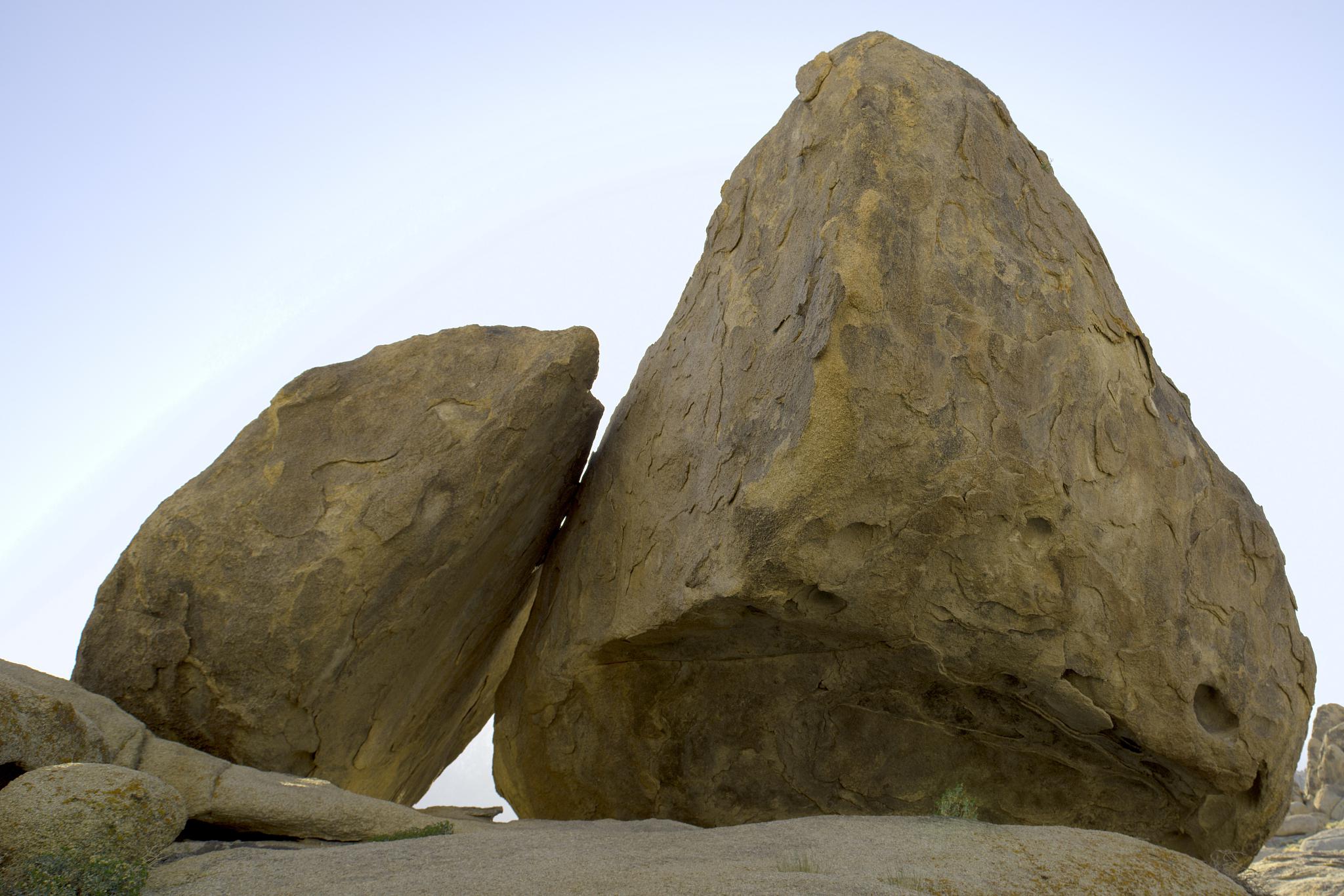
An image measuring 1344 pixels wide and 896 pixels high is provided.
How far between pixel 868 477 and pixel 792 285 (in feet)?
4.12

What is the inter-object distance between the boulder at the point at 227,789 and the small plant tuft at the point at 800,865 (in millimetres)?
2215

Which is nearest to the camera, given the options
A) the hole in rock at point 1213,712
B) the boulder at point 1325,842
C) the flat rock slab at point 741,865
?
the flat rock slab at point 741,865

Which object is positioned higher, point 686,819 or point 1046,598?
point 1046,598

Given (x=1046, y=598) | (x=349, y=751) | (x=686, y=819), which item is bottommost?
(x=686, y=819)

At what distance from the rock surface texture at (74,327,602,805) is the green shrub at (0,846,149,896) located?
227 cm

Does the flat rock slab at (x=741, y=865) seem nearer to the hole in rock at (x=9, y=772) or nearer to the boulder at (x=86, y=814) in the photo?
the boulder at (x=86, y=814)

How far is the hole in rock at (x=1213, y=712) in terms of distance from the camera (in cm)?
607

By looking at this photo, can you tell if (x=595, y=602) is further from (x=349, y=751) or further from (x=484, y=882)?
(x=484, y=882)

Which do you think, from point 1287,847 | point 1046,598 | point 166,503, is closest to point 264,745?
point 166,503

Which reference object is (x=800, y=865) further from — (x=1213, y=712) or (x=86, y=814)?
(x=1213, y=712)

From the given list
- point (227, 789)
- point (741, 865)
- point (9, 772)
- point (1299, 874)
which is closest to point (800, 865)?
point (741, 865)

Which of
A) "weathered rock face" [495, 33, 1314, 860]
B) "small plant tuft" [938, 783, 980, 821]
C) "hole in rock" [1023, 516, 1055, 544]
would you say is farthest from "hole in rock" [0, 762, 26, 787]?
"hole in rock" [1023, 516, 1055, 544]

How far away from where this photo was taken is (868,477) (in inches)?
210

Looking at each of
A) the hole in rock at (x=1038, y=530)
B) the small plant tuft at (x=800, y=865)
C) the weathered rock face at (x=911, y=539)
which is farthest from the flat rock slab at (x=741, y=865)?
the hole in rock at (x=1038, y=530)
